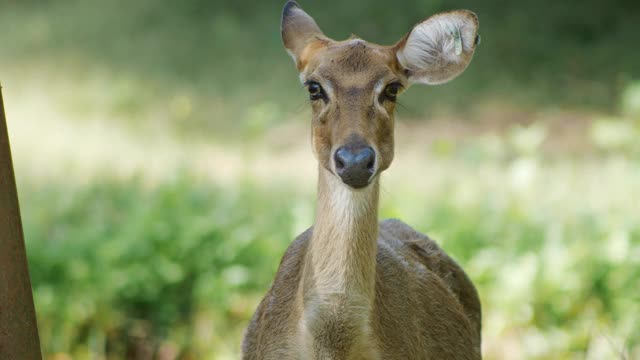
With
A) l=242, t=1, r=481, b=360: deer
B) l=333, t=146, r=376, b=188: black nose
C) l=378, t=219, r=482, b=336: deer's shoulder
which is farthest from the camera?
l=378, t=219, r=482, b=336: deer's shoulder

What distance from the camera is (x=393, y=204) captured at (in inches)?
301

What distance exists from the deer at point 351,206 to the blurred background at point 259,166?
2086mm

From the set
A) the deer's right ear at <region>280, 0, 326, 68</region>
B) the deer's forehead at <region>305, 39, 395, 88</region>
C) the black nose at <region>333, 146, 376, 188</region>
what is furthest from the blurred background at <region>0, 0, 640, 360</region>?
the black nose at <region>333, 146, 376, 188</region>

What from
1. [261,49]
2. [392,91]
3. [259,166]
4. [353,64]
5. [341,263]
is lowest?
[341,263]

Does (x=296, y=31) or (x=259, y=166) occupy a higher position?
(x=259, y=166)

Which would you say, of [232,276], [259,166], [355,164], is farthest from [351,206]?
[259,166]

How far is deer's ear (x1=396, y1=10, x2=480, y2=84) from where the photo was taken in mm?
4348

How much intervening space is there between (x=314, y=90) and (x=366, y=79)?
205mm

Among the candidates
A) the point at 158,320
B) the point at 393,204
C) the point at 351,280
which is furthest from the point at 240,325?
the point at 351,280

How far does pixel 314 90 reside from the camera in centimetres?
431

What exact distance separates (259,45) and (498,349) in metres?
5.46

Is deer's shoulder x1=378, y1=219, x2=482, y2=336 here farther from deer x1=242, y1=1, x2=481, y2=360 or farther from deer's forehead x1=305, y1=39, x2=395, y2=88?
deer's forehead x1=305, y1=39, x2=395, y2=88

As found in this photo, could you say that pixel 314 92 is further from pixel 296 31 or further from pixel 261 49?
pixel 261 49

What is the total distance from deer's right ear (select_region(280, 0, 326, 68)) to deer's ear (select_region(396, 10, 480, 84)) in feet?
1.37
